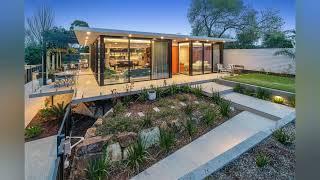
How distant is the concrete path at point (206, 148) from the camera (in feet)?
11.8

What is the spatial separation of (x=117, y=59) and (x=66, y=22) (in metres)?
6.74

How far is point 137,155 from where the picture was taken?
3.86 m

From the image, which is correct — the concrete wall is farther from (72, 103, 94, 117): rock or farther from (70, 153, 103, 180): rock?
(70, 153, 103, 180): rock

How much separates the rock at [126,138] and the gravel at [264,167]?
2072mm

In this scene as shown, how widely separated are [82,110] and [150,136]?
3.51 meters

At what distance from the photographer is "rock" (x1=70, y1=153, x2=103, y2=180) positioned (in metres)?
3.56

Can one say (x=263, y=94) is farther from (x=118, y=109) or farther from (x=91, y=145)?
(x=91, y=145)

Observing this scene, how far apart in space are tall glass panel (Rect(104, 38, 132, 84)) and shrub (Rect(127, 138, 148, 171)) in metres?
5.70

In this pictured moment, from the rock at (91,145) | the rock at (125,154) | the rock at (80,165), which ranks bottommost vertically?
the rock at (80,165)

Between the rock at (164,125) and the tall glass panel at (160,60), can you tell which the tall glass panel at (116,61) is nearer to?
the tall glass panel at (160,60)

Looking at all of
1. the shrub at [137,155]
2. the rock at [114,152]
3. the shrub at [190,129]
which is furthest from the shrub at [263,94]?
the rock at [114,152]

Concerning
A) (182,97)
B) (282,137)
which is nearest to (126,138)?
(282,137)

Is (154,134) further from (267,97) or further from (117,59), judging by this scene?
(117,59)
